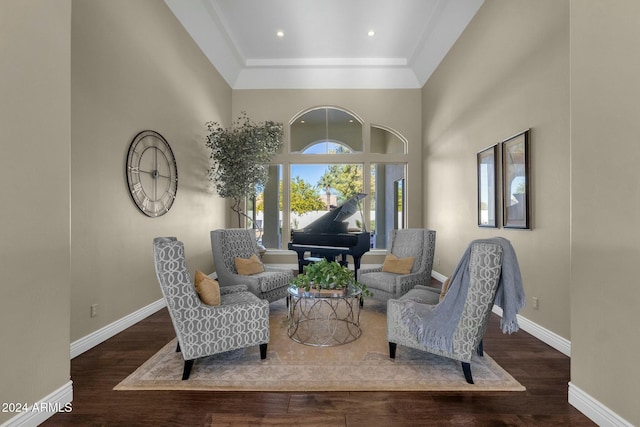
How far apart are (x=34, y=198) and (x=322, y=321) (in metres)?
2.89

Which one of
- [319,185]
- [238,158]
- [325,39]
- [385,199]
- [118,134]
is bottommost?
[385,199]

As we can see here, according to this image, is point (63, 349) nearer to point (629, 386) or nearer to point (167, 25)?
point (629, 386)

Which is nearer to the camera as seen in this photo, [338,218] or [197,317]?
[197,317]

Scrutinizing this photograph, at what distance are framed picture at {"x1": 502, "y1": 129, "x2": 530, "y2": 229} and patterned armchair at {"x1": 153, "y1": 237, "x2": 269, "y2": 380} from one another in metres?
2.93

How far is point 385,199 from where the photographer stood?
7535mm

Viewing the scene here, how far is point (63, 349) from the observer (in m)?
2.14

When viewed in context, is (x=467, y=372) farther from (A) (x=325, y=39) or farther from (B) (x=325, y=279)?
(A) (x=325, y=39)

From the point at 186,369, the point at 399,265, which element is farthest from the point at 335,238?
the point at 186,369

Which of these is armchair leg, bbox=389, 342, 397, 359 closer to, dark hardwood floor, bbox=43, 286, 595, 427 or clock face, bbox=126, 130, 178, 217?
dark hardwood floor, bbox=43, 286, 595, 427

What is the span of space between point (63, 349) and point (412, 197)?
21.1 ft

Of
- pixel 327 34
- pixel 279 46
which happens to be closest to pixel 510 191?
pixel 327 34

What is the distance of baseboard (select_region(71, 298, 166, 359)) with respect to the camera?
293 centimetres

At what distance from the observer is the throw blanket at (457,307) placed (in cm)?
231

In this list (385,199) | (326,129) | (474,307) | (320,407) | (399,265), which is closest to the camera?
(320,407)
